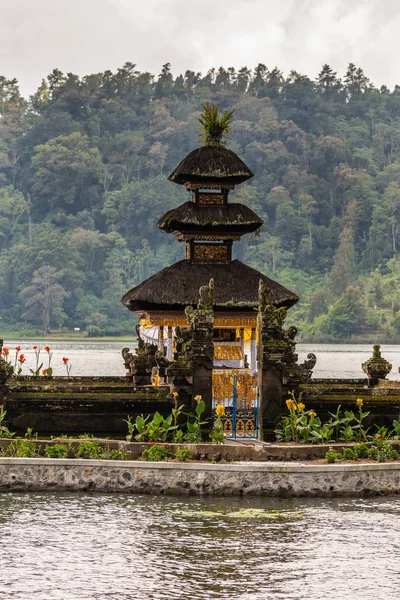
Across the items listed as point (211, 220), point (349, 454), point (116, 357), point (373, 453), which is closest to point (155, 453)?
point (349, 454)

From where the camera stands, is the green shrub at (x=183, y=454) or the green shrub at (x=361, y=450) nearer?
the green shrub at (x=183, y=454)

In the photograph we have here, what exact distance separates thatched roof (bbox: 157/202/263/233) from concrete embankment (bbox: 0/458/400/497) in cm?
1068

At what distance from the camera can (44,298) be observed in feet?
531

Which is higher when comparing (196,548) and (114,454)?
(114,454)

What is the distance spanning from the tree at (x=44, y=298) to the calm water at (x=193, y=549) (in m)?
136

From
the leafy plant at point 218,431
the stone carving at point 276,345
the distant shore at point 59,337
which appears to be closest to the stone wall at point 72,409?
the leafy plant at point 218,431

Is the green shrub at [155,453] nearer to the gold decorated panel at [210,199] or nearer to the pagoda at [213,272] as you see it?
the pagoda at [213,272]

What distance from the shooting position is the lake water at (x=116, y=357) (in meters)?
94.4

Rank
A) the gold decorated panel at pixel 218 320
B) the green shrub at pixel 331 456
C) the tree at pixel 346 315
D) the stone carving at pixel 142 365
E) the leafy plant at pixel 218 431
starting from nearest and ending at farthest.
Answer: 1. the green shrub at pixel 331 456
2. the leafy plant at pixel 218 431
3. the gold decorated panel at pixel 218 320
4. the stone carving at pixel 142 365
5. the tree at pixel 346 315

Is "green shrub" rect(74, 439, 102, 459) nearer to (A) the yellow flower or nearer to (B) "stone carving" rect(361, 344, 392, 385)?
(A) the yellow flower

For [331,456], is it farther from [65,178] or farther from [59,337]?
[65,178]

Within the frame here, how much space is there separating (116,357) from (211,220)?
8734 cm

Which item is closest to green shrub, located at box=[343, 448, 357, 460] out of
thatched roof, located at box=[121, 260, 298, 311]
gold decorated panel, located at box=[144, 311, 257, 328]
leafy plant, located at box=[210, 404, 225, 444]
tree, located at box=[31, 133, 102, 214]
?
leafy plant, located at box=[210, 404, 225, 444]

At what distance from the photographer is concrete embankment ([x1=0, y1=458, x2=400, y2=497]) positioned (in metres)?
26.1
